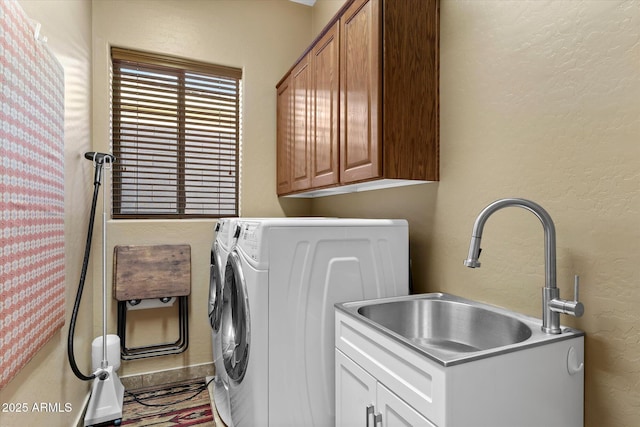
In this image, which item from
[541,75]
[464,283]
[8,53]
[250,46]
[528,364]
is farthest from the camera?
[250,46]

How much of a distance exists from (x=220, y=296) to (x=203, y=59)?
182 cm

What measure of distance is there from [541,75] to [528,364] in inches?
36.8

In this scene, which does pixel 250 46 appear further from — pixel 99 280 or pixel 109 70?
pixel 99 280

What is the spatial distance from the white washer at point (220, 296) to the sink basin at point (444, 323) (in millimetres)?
834

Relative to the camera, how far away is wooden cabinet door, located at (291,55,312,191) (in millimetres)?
2188

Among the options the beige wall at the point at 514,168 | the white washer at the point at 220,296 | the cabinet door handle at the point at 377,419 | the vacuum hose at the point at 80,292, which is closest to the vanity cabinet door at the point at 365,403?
the cabinet door handle at the point at 377,419

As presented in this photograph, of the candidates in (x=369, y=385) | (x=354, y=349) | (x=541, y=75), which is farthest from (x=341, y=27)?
(x=369, y=385)

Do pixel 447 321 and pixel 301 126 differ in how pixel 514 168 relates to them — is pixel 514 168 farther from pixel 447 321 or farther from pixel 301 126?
pixel 301 126

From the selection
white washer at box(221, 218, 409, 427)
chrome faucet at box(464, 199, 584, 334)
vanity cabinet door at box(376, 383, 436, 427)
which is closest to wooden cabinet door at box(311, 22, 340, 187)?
white washer at box(221, 218, 409, 427)

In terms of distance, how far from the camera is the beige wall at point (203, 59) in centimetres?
236

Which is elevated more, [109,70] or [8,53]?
[109,70]

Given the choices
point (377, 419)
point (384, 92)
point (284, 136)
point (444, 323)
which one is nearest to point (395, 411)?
point (377, 419)

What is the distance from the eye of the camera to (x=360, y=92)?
1.61 m

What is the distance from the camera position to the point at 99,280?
2.29 meters
